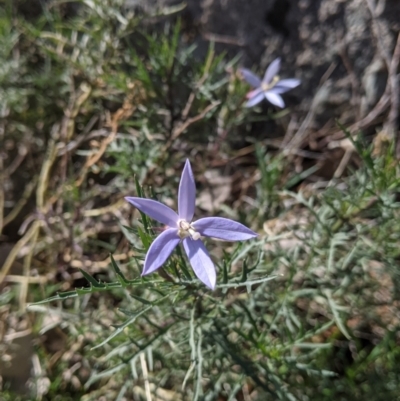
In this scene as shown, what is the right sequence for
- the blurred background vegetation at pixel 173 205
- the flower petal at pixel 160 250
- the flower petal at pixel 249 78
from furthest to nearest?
the flower petal at pixel 249 78
the blurred background vegetation at pixel 173 205
the flower petal at pixel 160 250

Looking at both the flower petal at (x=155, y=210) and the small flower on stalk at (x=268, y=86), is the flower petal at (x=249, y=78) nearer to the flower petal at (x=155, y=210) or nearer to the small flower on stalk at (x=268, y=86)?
the small flower on stalk at (x=268, y=86)

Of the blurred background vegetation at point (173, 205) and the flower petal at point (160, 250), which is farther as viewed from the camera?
the blurred background vegetation at point (173, 205)

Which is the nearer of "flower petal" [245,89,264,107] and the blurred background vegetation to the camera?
the blurred background vegetation

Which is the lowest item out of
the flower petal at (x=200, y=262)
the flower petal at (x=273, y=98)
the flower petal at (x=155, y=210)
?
the flower petal at (x=200, y=262)

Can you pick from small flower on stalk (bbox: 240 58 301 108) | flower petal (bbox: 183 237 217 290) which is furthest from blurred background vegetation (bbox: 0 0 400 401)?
flower petal (bbox: 183 237 217 290)

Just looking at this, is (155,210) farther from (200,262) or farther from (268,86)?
(268,86)

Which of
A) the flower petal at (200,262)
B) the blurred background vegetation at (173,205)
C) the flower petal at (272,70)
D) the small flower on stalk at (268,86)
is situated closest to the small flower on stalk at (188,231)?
the flower petal at (200,262)

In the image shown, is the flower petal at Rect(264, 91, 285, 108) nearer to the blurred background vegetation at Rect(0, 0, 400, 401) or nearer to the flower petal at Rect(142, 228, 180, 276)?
the blurred background vegetation at Rect(0, 0, 400, 401)
